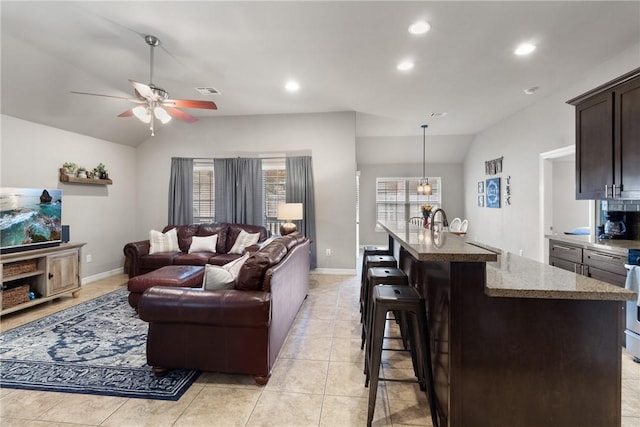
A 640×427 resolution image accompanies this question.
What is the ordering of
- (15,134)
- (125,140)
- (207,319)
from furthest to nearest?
(125,140)
(15,134)
(207,319)

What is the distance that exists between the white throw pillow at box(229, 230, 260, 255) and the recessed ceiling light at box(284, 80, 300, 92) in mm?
2411

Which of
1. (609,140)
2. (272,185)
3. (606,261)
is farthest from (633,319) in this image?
(272,185)

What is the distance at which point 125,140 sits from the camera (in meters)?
5.44

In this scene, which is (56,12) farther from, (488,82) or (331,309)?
(488,82)

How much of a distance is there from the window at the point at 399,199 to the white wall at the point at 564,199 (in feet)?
12.0

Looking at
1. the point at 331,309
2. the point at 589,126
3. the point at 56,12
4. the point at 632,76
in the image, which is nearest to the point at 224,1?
the point at 56,12

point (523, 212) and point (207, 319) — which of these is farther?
point (523, 212)

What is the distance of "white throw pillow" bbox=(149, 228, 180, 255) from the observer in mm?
4793

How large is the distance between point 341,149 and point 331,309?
2.88 m

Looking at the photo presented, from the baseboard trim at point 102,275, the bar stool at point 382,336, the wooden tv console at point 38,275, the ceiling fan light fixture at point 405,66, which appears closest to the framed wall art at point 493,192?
the ceiling fan light fixture at point 405,66

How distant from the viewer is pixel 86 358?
A: 8.04ft

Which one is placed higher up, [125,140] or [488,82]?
[488,82]

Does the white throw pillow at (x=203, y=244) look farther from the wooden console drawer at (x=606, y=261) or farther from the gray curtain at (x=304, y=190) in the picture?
the wooden console drawer at (x=606, y=261)

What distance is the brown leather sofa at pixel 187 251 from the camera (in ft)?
14.9
